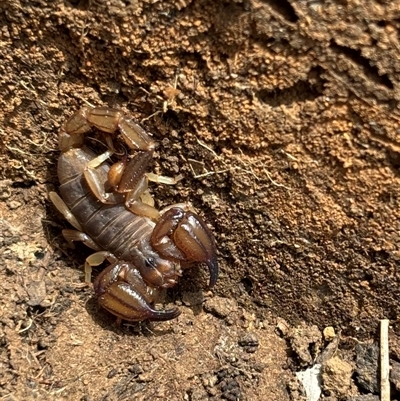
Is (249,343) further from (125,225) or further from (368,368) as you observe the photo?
(125,225)

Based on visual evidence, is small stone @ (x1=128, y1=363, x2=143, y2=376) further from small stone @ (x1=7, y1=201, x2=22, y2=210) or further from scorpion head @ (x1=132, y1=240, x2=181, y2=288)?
small stone @ (x1=7, y1=201, x2=22, y2=210)

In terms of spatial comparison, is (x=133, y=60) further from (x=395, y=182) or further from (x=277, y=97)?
(x=395, y=182)

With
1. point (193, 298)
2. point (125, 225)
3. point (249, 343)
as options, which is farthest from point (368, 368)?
point (125, 225)

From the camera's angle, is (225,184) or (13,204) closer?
(225,184)

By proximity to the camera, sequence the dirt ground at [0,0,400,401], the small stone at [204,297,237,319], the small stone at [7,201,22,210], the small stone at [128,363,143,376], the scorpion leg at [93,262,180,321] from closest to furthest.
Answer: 1. the dirt ground at [0,0,400,401]
2. the small stone at [128,363,143,376]
3. the scorpion leg at [93,262,180,321]
4. the small stone at [204,297,237,319]
5. the small stone at [7,201,22,210]

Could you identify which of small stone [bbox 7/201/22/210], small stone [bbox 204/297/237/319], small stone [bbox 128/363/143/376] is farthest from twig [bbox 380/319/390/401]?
small stone [bbox 7/201/22/210]

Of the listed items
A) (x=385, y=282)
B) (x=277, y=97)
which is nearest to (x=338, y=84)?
(x=277, y=97)
